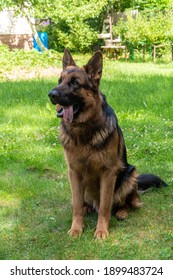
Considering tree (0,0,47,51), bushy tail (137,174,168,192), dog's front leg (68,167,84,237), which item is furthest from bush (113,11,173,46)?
dog's front leg (68,167,84,237)

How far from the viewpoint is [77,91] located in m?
3.87

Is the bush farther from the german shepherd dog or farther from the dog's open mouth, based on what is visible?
the dog's open mouth

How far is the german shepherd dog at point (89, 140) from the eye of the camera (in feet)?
12.8

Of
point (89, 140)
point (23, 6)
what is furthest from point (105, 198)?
point (23, 6)

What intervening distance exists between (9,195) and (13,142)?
195 cm

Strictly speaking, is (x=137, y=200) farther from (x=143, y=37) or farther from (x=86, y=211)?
(x=143, y=37)

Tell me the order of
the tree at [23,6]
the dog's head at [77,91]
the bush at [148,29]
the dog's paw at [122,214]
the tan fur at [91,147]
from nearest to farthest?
the dog's head at [77,91], the tan fur at [91,147], the dog's paw at [122,214], the tree at [23,6], the bush at [148,29]

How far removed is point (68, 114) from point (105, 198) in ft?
2.70

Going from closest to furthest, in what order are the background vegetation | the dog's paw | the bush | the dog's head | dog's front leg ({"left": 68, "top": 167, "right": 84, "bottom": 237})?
the dog's head → dog's front leg ({"left": 68, "top": 167, "right": 84, "bottom": 237}) → the dog's paw → the background vegetation → the bush

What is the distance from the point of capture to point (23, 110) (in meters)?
8.66

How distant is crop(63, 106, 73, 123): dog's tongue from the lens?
3923mm

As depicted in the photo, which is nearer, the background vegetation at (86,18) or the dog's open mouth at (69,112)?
the dog's open mouth at (69,112)

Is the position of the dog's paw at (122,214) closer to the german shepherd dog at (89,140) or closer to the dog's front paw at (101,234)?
the german shepherd dog at (89,140)

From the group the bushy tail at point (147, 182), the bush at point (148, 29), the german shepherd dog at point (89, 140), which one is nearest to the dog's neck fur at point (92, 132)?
the german shepherd dog at point (89, 140)
